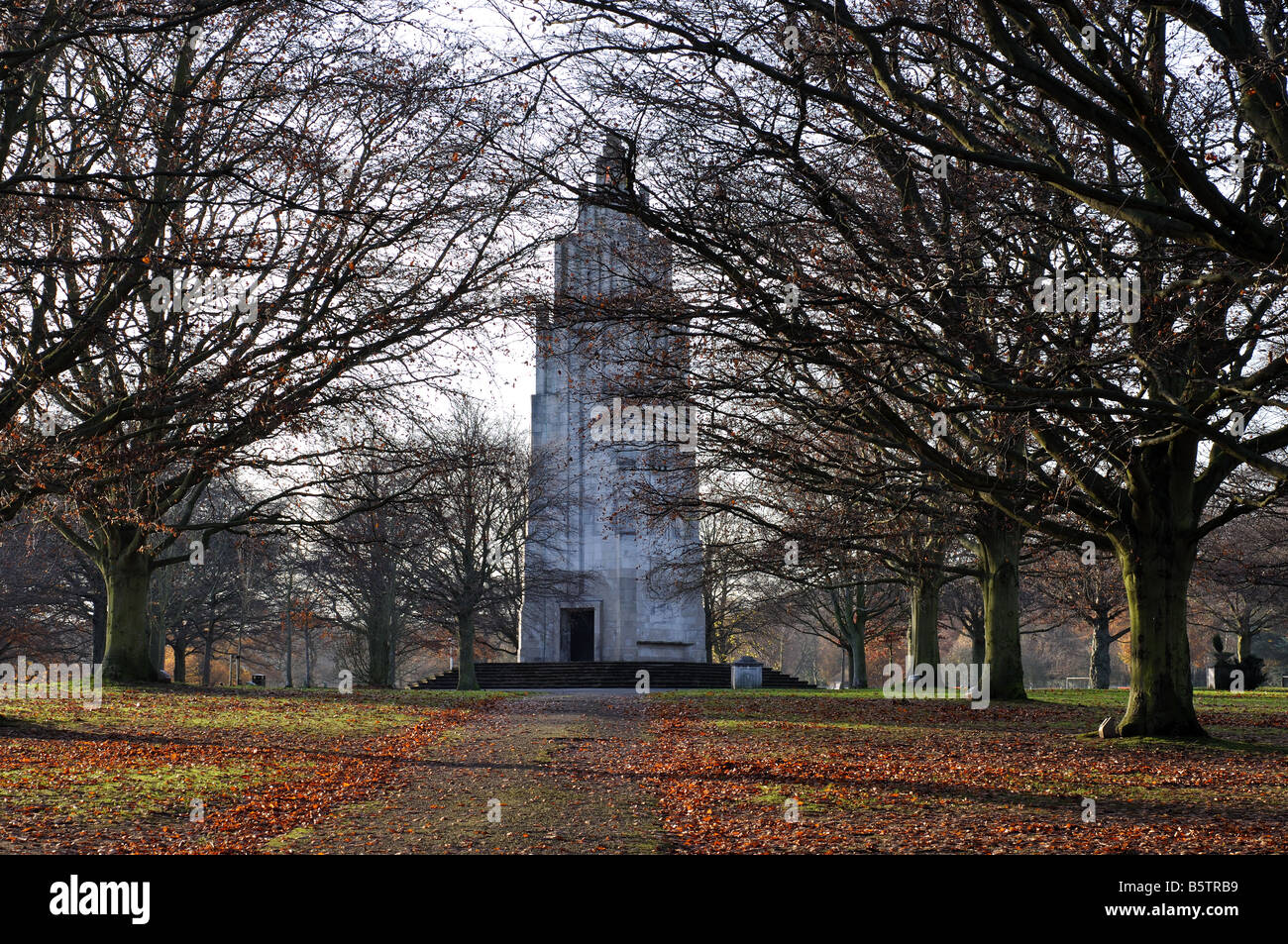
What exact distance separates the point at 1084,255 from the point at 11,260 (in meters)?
10.0

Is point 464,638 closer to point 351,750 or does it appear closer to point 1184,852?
point 351,750

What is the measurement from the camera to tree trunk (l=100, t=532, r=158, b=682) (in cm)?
2450

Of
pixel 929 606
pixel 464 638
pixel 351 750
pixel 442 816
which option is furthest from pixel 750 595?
pixel 442 816

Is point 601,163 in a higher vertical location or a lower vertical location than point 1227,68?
lower

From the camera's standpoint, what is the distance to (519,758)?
12.9 meters

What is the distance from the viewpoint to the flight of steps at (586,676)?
40562 mm

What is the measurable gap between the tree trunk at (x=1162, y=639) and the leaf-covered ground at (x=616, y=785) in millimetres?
557

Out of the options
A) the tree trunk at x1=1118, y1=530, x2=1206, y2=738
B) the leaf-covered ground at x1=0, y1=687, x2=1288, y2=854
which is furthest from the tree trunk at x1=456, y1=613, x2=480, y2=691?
the tree trunk at x1=1118, y1=530, x2=1206, y2=738

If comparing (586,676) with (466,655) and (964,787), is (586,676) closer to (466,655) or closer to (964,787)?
(466,655)

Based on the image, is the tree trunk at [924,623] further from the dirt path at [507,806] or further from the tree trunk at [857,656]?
the dirt path at [507,806]

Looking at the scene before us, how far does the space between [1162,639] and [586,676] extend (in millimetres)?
28509

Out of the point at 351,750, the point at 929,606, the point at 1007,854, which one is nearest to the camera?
the point at 1007,854

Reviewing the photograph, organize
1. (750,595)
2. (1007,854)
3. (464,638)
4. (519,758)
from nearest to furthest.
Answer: (1007,854) → (519,758) → (464,638) → (750,595)

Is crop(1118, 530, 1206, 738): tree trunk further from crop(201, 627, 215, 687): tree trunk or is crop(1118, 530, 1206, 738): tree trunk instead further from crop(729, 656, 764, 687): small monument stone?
crop(201, 627, 215, 687): tree trunk
